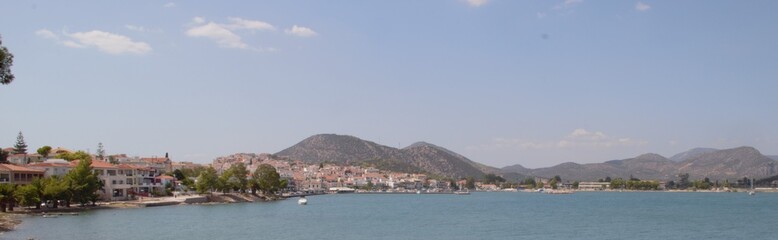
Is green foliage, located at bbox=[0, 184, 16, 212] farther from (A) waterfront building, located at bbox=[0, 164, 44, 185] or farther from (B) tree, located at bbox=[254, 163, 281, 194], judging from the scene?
(B) tree, located at bbox=[254, 163, 281, 194]

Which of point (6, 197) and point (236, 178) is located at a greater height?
point (236, 178)

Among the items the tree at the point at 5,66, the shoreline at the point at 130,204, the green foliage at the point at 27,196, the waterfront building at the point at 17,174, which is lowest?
the shoreline at the point at 130,204

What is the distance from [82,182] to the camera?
63.2m

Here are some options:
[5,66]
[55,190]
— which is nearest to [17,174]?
[55,190]

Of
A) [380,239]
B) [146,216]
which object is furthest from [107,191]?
[380,239]

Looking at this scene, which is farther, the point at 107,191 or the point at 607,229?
the point at 107,191

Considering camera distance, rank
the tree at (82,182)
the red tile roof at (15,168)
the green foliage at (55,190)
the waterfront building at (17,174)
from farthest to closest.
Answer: the red tile roof at (15,168)
the waterfront building at (17,174)
the tree at (82,182)
the green foliage at (55,190)

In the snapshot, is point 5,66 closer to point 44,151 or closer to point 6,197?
point 6,197

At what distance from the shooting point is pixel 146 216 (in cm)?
5819

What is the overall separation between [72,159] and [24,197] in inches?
1404

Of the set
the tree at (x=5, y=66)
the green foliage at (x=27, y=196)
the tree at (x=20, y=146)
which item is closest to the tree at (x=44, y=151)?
the tree at (x=20, y=146)

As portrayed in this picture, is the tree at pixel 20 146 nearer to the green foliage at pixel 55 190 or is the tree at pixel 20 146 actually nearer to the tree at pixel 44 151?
the tree at pixel 44 151

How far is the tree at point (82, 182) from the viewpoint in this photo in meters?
62.5

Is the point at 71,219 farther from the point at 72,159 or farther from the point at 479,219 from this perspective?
the point at 72,159
